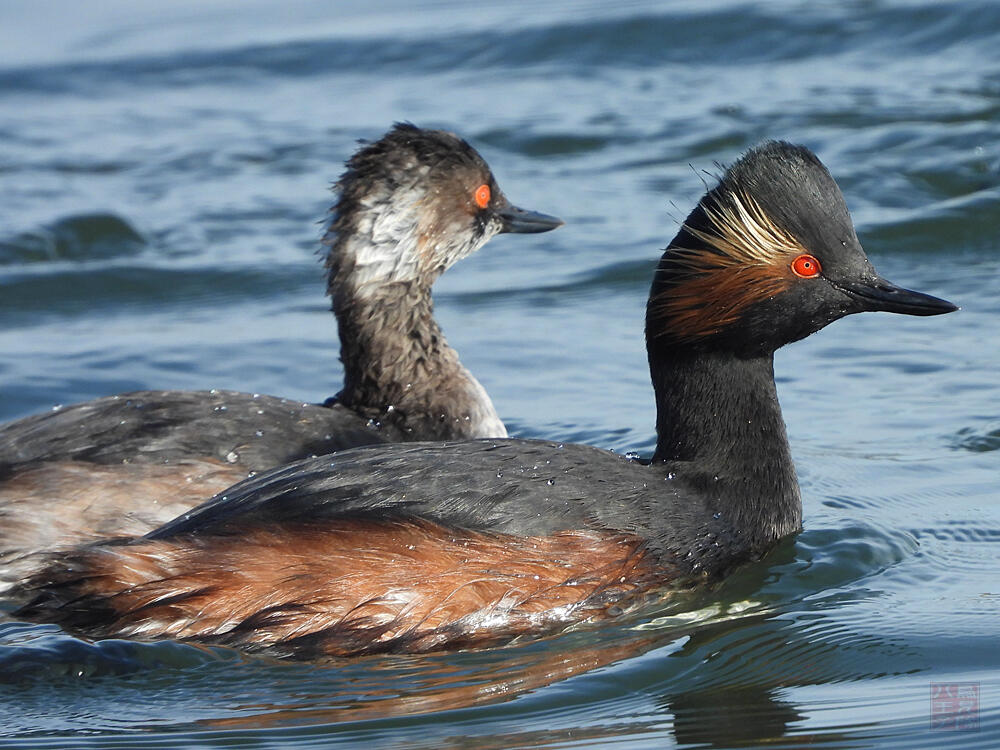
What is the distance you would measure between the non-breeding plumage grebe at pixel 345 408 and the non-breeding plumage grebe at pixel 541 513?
552 millimetres

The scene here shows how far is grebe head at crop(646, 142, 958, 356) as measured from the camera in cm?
620

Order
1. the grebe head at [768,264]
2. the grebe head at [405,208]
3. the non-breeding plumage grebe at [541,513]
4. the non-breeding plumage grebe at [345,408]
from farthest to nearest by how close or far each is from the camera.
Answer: the grebe head at [405,208] < the non-breeding plumage grebe at [345,408] < the grebe head at [768,264] < the non-breeding plumage grebe at [541,513]

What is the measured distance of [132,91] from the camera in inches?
605

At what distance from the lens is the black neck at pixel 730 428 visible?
20.9 feet

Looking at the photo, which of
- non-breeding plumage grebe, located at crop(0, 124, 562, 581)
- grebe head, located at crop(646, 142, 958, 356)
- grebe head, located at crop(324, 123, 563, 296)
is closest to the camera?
grebe head, located at crop(646, 142, 958, 356)

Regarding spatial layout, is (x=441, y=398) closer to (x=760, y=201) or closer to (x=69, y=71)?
(x=760, y=201)

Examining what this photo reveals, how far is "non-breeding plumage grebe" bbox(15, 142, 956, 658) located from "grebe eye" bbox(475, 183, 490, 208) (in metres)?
2.15

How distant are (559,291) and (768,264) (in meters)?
4.35

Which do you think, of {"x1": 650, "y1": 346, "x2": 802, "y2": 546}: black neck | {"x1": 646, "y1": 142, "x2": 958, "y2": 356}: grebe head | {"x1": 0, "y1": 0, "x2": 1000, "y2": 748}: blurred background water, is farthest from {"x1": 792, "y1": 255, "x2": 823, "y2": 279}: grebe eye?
{"x1": 0, "y1": 0, "x2": 1000, "y2": 748}: blurred background water

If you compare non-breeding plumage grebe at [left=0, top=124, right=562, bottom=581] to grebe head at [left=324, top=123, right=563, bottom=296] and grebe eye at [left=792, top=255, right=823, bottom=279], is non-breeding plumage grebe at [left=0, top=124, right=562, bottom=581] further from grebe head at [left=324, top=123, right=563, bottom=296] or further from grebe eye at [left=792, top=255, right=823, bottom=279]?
grebe eye at [left=792, top=255, right=823, bottom=279]

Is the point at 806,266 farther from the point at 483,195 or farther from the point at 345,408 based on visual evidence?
the point at 483,195

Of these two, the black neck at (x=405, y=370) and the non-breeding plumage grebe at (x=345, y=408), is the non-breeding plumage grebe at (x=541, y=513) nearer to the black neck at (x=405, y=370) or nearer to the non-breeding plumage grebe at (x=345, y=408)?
the non-breeding plumage grebe at (x=345, y=408)

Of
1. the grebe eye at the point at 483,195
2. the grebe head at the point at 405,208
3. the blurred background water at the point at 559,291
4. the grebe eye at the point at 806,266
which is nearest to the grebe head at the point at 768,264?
the grebe eye at the point at 806,266

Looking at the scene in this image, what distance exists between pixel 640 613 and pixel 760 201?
1530 millimetres
